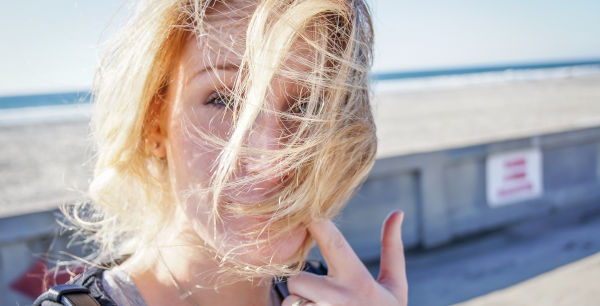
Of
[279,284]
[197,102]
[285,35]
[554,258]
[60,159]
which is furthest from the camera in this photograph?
[60,159]

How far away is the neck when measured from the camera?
1349 mm

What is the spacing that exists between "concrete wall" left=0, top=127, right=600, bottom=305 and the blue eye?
274 centimetres

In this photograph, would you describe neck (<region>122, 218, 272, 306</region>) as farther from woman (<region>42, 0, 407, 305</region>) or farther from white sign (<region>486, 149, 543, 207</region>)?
white sign (<region>486, 149, 543, 207</region>)

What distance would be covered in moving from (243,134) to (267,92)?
12cm

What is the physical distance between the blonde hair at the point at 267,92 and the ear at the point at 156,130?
0.04ft

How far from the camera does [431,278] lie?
399 cm

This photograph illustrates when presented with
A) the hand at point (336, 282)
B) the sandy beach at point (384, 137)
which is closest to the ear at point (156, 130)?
the hand at point (336, 282)

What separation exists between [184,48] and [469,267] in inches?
145

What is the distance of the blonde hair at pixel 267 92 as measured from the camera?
3.59 ft

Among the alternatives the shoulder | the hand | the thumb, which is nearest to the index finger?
the hand

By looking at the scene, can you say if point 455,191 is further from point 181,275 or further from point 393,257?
point 181,275

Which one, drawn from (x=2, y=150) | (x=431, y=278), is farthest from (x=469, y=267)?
(x=2, y=150)

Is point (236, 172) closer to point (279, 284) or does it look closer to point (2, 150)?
point (279, 284)

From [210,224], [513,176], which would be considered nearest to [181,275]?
[210,224]
